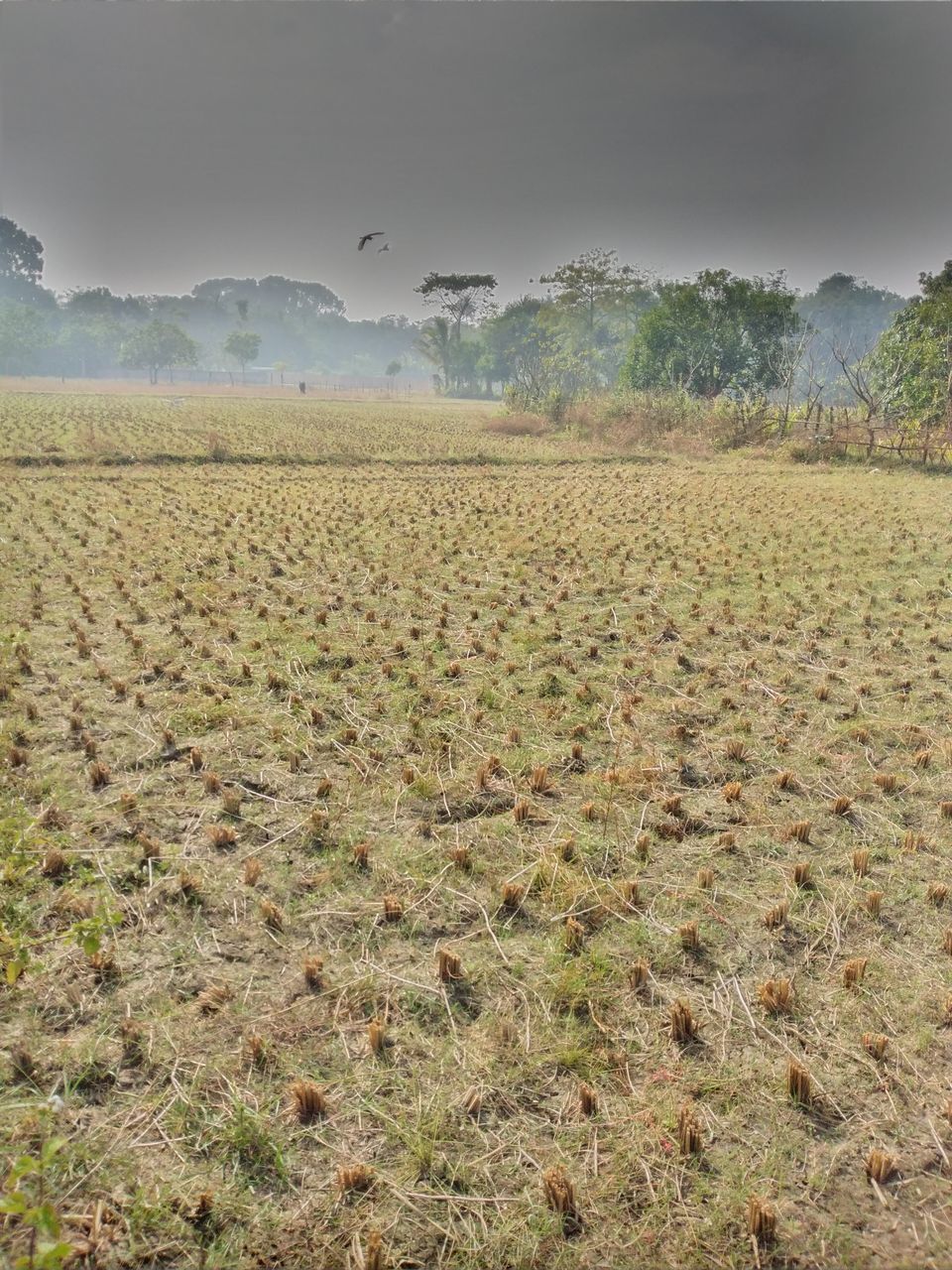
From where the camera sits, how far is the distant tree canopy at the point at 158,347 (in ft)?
277

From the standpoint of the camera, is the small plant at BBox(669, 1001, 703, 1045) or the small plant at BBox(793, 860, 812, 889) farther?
Result: the small plant at BBox(793, 860, 812, 889)

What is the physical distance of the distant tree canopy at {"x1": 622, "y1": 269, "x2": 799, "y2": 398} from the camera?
123ft

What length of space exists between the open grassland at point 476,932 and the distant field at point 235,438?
12.4 metres

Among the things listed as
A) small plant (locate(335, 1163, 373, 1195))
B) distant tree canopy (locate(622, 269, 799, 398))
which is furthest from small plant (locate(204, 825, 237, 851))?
distant tree canopy (locate(622, 269, 799, 398))

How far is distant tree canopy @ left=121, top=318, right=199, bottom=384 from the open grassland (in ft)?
289

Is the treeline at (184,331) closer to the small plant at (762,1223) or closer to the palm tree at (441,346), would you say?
the palm tree at (441,346)

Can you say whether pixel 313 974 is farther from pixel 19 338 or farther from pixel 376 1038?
pixel 19 338

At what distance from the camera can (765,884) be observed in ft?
11.5

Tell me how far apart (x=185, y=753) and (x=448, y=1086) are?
9.00ft

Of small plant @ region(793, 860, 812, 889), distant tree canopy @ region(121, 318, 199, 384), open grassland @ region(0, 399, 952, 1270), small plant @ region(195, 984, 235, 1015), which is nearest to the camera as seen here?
open grassland @ region(0, 399, 952, 1270)

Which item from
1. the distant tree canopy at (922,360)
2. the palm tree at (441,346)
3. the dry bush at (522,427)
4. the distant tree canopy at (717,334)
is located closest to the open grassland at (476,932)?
the distant tree canopy at (922,360)

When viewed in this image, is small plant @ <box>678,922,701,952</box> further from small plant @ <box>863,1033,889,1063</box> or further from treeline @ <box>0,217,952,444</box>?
treeline @ <box>0,217,952,444</box>

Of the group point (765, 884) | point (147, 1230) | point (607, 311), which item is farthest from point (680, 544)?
point (607, 311)

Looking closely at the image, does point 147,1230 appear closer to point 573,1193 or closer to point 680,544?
point 573,1193
